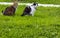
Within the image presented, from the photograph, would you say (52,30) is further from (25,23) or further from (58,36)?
(25,23)

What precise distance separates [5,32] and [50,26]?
236 cm

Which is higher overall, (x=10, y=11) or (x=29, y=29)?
(x=29, y=29)

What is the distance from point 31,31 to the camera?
11.7 metres

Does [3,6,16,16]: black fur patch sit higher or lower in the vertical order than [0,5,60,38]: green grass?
lower

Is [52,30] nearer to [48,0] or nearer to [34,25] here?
[34,25]

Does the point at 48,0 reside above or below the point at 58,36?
below

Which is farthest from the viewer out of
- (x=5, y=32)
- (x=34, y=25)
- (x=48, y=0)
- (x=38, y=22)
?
(x=48, y=0)

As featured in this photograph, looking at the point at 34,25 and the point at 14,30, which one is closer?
the point at 14,30

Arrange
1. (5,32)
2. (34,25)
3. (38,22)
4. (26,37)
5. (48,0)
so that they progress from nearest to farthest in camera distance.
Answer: (26,37) < (5,32) < (34,25) < (38,22) < (48,0)

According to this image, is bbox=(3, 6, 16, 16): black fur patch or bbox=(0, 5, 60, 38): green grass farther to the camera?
bbox=(3, 6, 16, 16): black fur patch

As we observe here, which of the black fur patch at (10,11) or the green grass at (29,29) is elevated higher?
the green grass at (29,29)

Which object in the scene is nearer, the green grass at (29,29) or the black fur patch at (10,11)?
the green grass at (29,29)

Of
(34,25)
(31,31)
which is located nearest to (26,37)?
(31,31)

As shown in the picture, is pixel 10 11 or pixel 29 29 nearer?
pixel 29 29
